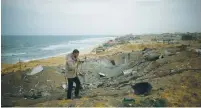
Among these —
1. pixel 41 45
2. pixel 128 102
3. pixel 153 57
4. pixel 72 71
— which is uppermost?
pixel 41 45

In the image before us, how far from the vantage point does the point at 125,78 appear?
3.96 meters

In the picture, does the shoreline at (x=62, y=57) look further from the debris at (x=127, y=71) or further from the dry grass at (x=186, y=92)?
the dry grass at (x=186, y=92)

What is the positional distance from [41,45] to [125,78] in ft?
3.80

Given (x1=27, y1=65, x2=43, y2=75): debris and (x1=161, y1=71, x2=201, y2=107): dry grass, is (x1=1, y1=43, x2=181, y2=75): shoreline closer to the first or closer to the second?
(x1=27, y1=65, x2=43, y2=75): debris

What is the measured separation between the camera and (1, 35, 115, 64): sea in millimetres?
3941

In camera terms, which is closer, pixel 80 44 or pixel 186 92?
pixel 186 92

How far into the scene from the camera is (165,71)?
396 cm

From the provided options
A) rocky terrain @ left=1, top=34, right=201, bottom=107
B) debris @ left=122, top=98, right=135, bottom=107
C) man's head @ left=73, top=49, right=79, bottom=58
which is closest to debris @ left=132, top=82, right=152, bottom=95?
rocky terrain @ left=1, top=34, right=201, bottom=107

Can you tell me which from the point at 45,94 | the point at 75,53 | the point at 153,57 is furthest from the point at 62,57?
the point at 153,57

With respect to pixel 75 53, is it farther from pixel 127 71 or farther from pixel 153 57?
pixel 153 57

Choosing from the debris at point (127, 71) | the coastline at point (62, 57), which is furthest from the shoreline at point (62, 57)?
the debris at point (127, 71)

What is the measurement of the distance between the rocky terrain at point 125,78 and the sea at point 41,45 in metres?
0.15

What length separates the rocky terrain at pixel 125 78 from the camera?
389 centimetres

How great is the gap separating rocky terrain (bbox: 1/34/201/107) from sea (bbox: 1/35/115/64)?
0.48 ft
